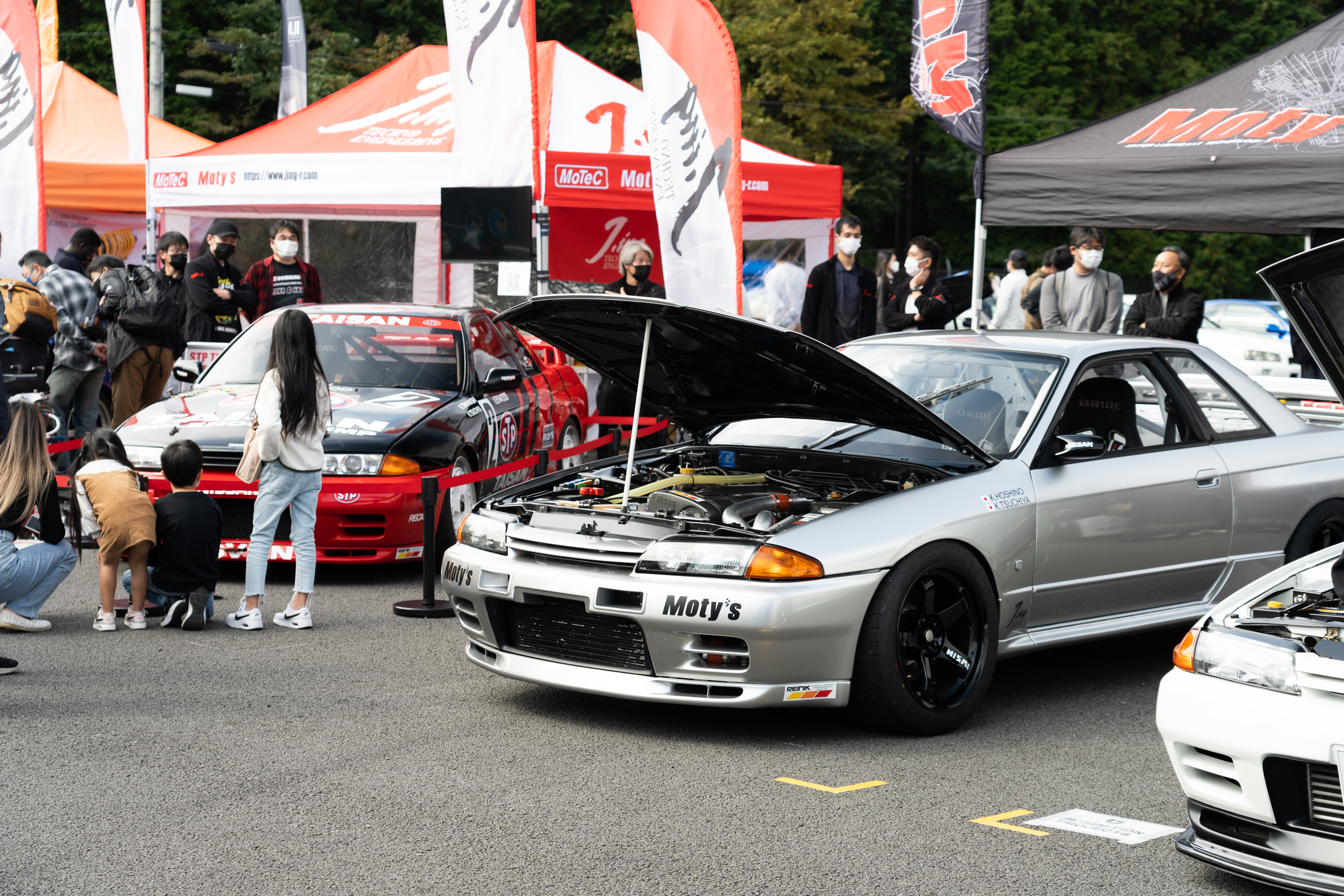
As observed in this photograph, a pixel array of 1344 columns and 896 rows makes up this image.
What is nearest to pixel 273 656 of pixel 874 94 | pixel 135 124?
pixel 135 124

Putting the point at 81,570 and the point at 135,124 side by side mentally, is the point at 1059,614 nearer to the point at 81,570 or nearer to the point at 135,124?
the point at 81,570

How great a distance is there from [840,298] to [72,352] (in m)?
5.92

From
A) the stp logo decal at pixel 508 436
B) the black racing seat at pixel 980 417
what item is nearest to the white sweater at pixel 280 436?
the stp logo decal at pixel 508 436

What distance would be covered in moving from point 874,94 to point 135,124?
2588cm

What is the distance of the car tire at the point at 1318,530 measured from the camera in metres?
6.48

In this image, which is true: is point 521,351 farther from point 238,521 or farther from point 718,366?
point 718,366

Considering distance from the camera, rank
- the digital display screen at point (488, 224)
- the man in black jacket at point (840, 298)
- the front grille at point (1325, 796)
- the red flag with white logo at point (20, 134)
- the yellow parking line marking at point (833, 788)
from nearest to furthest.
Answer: the front grille at point (1325, 796), the yellow parking line marking at point (833, 788), the digital display screen at point (488, 224), the man in black jacket at point (840, 298), the red flag with white logo at point (20, 134)

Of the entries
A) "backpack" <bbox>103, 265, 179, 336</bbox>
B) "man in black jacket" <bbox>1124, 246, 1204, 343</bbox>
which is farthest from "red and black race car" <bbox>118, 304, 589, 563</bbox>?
"man in black jacket" <bbox>1124, 246, 1204, 343</bbox>

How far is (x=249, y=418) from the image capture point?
325 inches

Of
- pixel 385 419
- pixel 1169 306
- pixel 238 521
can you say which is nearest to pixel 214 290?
pixel 385 419

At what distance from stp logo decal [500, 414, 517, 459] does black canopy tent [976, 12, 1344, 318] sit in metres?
3.63

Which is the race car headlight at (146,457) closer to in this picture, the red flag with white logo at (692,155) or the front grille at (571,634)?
the front grille at (571,634)

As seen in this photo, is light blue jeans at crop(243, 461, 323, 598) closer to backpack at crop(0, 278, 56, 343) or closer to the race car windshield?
the race car windshield

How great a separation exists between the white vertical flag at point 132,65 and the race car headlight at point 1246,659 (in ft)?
42.3
